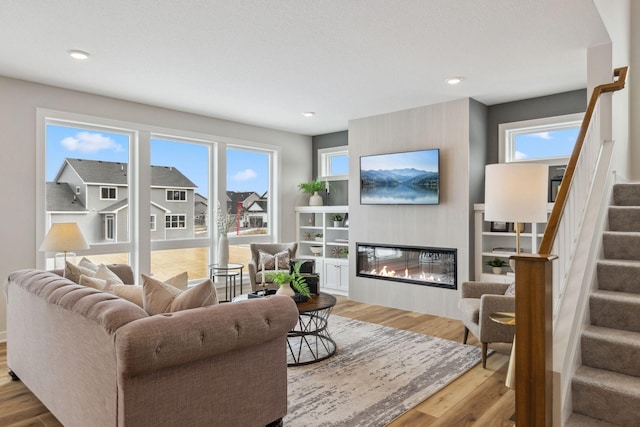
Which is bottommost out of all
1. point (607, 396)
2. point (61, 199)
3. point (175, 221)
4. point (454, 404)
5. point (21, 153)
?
point (454, 404)

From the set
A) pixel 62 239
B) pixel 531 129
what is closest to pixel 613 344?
pixel 531 129

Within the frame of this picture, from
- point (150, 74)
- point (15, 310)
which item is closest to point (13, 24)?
point (150, 74)

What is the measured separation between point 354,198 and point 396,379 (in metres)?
3.16

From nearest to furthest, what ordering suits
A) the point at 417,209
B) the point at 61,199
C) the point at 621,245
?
the point at 621,245, the point at 61,199, the point at 417,209

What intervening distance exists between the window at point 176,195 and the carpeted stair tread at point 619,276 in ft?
15.7

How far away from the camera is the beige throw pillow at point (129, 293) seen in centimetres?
238

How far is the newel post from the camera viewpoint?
1.92 meters

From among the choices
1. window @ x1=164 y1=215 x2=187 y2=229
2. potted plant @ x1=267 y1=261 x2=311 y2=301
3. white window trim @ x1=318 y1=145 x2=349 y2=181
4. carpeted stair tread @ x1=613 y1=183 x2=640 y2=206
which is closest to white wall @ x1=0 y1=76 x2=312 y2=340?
window @ x1=164 y1=215 x2=187 y2=229

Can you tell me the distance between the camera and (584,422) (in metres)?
2.10

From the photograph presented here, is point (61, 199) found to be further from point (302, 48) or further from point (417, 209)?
point (417, 209)

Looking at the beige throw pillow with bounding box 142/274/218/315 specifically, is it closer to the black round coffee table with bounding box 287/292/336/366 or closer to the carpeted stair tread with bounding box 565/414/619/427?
the black round coffee table with bounding box 287/292/336/366

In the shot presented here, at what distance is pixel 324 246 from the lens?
258 inches

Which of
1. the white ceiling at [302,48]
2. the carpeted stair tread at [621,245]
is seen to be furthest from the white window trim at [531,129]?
the carpeted stair tread at [621,245]

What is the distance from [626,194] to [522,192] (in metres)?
1.35
